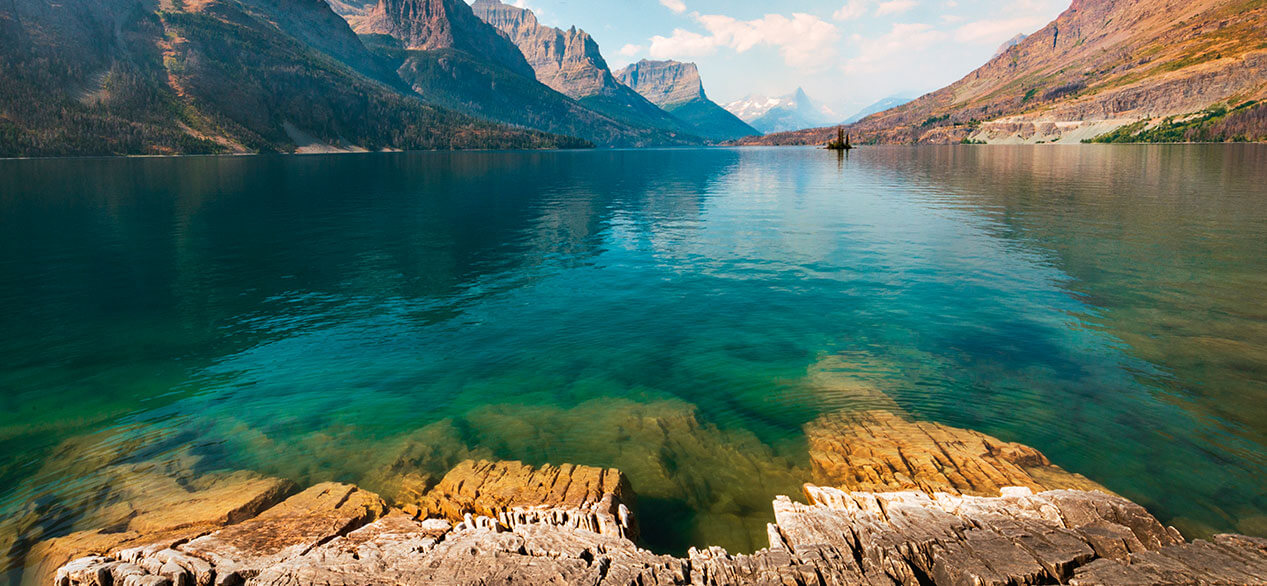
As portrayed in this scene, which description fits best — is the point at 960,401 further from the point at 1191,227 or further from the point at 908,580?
the point at 1191,227

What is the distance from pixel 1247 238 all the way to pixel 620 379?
174 ft

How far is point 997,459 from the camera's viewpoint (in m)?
14.9

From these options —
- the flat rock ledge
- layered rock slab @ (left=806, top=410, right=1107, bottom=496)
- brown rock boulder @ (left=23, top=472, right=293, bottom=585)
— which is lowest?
brown rock boulder @ (left=23, top=472, right=293, bottom=585)

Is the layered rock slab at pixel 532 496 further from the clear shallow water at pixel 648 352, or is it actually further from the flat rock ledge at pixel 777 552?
the clear shallow water at pixel 648 352

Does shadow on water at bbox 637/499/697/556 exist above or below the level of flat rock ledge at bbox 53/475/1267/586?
below

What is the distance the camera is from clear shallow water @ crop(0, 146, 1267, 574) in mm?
16406

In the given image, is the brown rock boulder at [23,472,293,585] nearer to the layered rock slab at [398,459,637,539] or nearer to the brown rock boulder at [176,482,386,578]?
the brown rock boulder at [176,482,386,578]

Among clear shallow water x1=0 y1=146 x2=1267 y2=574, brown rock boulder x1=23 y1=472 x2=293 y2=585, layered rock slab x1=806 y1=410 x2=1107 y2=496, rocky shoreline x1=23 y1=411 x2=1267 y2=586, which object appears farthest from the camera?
clear shallow water x1=0 y1=146 x2=1267 y2=574

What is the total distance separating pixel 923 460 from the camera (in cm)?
1486

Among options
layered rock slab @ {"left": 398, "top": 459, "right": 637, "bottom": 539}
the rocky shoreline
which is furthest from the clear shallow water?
the rocky shoreline

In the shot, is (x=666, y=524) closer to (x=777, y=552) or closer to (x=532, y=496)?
(x=532, y=496)

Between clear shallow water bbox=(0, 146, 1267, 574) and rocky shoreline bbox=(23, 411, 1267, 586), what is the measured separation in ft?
6.82

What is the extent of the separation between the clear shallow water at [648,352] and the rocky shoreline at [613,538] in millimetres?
2078

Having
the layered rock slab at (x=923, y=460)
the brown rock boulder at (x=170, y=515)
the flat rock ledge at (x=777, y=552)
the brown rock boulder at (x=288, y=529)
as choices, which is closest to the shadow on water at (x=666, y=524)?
the flat rock ledge at (x=777, y=552)
